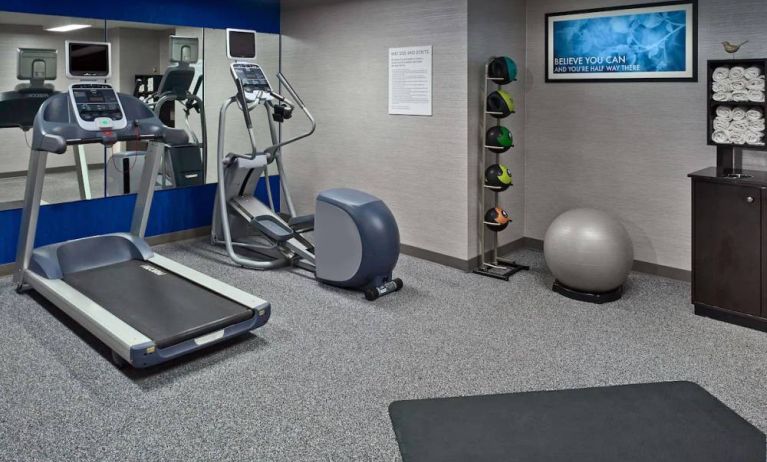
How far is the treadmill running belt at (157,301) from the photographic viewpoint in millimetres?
3248

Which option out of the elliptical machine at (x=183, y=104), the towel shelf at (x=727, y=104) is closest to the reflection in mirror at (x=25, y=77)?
the elliptical machine at (x=183, y=104)

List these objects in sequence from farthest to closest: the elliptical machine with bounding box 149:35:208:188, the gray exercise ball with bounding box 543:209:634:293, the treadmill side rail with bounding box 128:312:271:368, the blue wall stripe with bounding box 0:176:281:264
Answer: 1. the elliptical machine with bounding box 149:35:208:188
2. the blue wall stripe with bounding box 0:176:281:264
3. the gray exercise ball with bounding box 543:209:634:293
4. the treadmill side rail with bounding box 128:312:271:368

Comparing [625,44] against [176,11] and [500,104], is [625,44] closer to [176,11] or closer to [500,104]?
[500,104]

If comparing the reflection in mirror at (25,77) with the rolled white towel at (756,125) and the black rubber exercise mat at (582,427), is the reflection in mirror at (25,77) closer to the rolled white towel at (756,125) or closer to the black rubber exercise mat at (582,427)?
the black rubber exercise mat at (582,427)

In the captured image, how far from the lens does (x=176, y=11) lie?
5.42 metres

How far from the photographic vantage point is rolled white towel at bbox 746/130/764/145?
3.62 metres

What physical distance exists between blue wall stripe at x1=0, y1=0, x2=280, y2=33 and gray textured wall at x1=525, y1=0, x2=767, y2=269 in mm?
2599

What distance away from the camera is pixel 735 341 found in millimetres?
3451

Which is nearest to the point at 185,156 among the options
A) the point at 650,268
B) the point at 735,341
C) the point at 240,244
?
the point at 240,244

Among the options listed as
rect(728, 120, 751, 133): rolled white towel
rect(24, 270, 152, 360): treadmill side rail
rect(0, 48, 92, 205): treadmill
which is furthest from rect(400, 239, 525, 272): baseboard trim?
rect(0, 48, 92, 205): treadmill

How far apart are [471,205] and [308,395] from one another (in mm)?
2391

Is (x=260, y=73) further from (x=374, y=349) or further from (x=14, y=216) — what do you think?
(x=374, y=349)

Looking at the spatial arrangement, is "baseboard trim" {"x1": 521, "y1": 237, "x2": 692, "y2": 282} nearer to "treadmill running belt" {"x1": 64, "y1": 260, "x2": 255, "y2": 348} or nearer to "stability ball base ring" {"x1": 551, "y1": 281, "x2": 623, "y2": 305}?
"stability ball base ring" {"x1": 551, "y1": 281, "x2": 623, "y2": 305}

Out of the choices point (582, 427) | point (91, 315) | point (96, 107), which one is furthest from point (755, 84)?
point (96, 107)
